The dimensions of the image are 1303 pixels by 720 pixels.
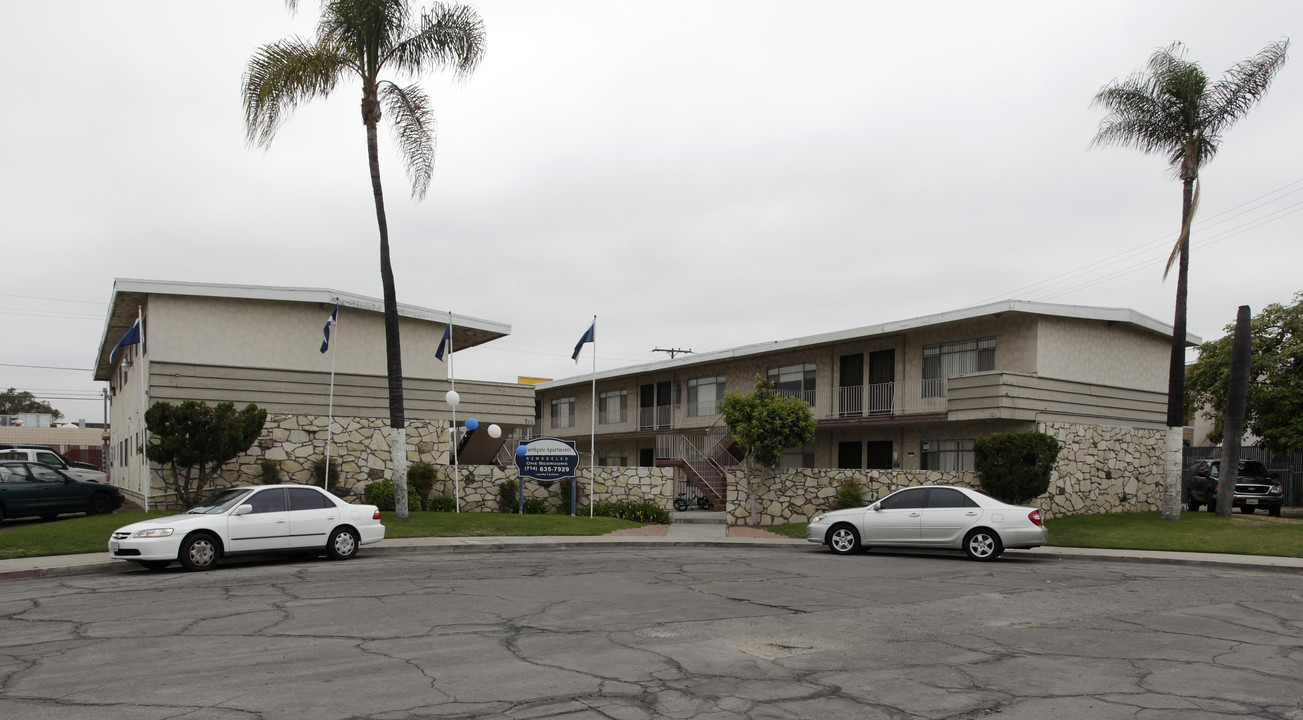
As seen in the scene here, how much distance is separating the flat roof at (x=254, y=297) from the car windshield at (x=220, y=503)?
8.48m

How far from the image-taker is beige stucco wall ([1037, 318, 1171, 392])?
84.1 feet

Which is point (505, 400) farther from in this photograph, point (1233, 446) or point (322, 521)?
point (1233, 446)

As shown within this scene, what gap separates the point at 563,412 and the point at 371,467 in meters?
23.6

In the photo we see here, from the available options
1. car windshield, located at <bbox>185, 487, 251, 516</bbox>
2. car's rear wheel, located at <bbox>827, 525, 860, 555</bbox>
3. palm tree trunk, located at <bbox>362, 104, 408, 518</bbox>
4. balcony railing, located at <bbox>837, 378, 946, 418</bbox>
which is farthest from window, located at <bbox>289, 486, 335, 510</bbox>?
balcony railing, located at <bbox>837, 378, 946, 418</bbox>

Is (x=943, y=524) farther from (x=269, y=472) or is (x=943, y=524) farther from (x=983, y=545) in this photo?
(x=269, y=472)

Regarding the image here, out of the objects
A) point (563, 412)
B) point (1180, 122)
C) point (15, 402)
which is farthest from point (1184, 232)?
point (15, 402)

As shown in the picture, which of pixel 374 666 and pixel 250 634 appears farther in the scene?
pixel 250 634

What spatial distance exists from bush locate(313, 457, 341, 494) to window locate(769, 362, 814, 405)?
15120 millimetres

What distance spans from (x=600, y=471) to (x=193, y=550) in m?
14.0

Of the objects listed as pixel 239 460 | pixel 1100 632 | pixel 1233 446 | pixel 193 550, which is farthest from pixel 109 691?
pixel 1233 446

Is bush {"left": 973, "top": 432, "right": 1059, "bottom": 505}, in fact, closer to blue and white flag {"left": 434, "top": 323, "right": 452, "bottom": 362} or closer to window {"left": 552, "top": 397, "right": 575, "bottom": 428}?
blue and white flag {"left": 434, "top": 323, "right": 452, "bottom": 362}

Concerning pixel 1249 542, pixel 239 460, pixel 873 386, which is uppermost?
pixel 873 386

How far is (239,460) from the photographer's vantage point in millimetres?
22578

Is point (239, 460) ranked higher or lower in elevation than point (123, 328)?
lower
